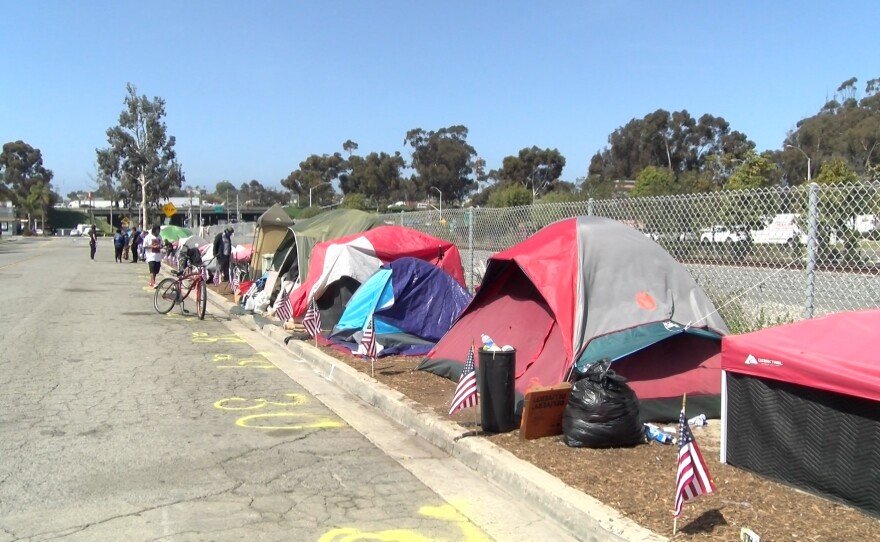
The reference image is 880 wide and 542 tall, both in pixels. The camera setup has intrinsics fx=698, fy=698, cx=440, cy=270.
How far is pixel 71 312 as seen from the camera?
1460 centimetres

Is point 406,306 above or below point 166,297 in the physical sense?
above

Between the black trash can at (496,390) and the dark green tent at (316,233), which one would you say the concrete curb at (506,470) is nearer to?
the black trash can at (496,390)

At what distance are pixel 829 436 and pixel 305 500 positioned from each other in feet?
11.0

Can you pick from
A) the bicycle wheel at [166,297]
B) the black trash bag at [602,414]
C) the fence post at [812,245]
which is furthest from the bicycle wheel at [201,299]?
the fence post at [812,245]

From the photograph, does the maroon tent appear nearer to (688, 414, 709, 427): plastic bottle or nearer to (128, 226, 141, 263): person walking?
(688, 414, 709, 427): plastic bottle

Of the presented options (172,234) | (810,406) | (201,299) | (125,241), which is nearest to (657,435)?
(810,406)

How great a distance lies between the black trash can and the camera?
5.85 metres

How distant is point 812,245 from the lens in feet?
21.1

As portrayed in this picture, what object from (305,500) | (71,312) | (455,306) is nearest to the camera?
(305,500)

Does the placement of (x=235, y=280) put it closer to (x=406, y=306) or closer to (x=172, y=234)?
(x=406, y=306)

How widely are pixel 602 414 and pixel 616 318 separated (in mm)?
1470

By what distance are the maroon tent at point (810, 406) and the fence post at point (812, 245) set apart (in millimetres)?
1726

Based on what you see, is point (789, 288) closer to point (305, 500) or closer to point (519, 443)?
point (519, 443)

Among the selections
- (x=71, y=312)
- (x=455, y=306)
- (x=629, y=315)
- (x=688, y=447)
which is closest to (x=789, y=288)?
(x=629, y=315)
